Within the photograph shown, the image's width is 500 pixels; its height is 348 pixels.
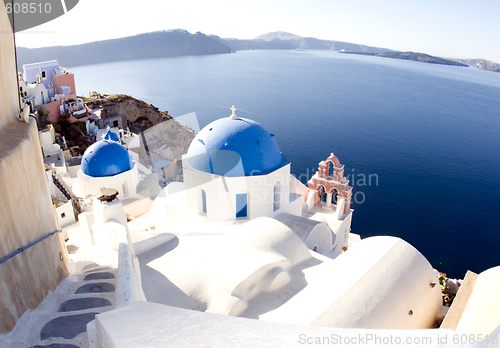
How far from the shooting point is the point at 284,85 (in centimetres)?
7556

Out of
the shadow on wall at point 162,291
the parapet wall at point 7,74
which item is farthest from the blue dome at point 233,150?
the parapet wall at point 7,74

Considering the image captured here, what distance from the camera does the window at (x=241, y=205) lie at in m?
11.2

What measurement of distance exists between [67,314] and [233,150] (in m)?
7.08

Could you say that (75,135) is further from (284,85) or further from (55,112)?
(284,85)

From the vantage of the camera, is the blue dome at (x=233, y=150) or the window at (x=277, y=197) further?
the window at (x=277, y=197)

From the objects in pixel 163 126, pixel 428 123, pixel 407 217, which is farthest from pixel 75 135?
pixel 428 123

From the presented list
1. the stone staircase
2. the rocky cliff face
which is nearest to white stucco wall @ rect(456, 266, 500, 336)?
the stone staircase

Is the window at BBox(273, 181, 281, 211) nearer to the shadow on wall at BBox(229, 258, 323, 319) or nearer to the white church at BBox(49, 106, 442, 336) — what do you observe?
the white church at BBox(49, 106, 442, 336)

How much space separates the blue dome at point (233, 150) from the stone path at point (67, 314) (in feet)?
18.6

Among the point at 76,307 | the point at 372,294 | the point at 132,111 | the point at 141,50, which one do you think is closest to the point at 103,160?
the point at 76,307

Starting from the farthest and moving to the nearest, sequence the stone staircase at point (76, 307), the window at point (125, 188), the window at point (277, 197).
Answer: the window at point (125, 188) → the window at point (277, 197) → the stone staircase at point (76, 307)

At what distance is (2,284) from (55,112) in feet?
121

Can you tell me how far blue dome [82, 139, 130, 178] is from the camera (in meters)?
15.8

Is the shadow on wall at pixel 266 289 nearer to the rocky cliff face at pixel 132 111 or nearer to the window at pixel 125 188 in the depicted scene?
the window at pixel 125 188
